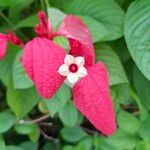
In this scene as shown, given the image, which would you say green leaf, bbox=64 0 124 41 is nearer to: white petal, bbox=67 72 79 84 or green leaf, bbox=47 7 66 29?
green leaf, bbox=47 7 66 29

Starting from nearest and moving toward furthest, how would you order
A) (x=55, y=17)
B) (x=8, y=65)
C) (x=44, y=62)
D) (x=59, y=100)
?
(x=44, y=62), (x=55, y=17), (x=59, y=100), (x=8, y=65)

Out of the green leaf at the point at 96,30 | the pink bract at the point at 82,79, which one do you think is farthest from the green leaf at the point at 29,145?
the pink bract at the point at 82,79

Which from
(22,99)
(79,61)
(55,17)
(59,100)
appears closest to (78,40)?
(79,61)

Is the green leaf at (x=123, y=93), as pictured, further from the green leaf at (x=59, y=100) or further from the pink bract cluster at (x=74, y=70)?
the pink bract cluster at (x=74, y=70)

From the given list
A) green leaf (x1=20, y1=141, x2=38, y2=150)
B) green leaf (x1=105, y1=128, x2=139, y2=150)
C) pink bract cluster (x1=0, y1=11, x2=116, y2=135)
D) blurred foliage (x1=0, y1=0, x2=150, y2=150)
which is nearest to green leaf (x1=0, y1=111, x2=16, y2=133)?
blurred foliage (x1=0, y1=0, x2=150, y2=150)

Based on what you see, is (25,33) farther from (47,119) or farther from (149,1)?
(149,1)

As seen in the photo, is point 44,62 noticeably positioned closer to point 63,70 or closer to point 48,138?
point 63,70
